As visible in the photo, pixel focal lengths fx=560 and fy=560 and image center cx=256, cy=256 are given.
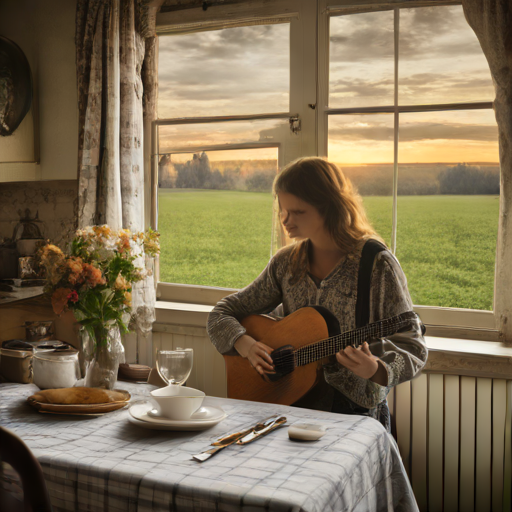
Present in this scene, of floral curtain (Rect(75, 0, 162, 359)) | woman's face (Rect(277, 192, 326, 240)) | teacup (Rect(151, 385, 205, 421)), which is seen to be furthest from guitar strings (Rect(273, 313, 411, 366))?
floral curtain (Rect(75, 0, 162, 359))

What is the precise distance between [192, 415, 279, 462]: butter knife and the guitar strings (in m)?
0.37

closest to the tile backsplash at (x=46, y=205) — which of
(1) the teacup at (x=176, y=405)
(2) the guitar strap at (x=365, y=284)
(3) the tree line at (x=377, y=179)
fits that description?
(3) the tree line at (x=377, y=179)

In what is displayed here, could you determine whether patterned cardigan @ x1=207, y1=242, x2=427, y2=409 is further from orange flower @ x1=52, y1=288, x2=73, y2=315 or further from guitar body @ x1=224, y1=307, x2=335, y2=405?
orange flower @ x1=52, y1=288, x2=73, y2=315

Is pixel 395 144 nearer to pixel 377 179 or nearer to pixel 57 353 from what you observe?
pixel 377 179

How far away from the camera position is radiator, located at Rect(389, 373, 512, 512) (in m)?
2.09

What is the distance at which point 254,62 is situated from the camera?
2.68m

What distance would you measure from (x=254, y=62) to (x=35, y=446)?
6.71 feet

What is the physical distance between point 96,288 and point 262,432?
2.11ft

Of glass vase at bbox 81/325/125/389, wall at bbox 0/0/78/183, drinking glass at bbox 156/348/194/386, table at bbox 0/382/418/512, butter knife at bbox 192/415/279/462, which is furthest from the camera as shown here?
wall at bbox 0/0/78/183

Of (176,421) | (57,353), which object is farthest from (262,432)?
(57,353)

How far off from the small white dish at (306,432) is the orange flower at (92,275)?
667 mm

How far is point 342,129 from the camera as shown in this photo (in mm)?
2500

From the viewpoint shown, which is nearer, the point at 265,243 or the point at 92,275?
the point at 92,275

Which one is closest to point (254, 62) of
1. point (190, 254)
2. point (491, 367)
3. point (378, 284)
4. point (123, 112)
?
point (123, 112)
